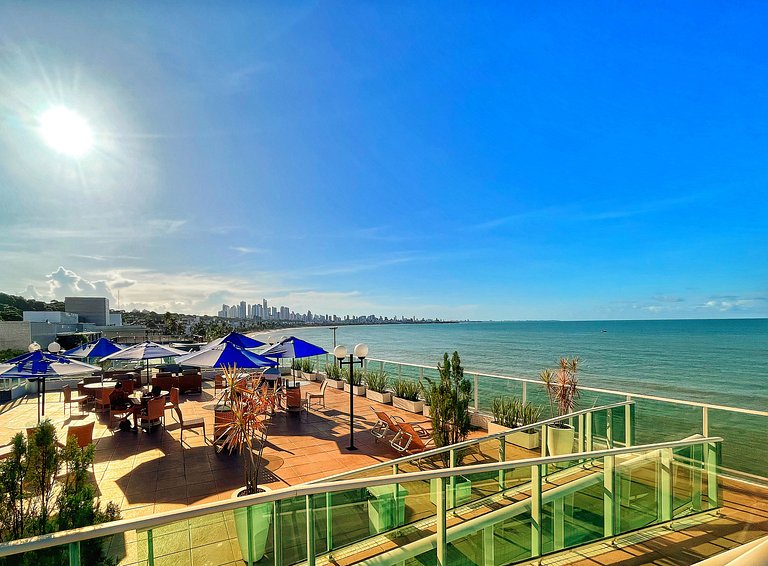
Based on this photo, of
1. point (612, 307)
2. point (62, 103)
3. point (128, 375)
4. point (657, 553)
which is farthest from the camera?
point (612, 307)

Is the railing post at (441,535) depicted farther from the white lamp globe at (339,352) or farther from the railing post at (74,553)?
the white lamp globe at (339,352)

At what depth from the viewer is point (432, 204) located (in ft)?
70.9

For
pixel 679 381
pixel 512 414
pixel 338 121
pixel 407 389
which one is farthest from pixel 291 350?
pixel 679 381

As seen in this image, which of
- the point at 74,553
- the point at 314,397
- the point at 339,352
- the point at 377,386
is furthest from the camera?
the point at 377,386

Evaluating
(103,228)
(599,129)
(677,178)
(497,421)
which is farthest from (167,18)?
(677,178)

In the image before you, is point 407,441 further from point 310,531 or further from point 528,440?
point 310,531

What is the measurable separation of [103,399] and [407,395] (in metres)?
7.60

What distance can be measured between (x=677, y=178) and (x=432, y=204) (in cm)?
1447

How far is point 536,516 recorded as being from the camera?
9.85 feet

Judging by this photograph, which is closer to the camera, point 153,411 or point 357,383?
point 153,411

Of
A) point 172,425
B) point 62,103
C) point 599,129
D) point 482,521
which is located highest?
point 599,129

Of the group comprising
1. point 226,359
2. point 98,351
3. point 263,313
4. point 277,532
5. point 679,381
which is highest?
point 226,359

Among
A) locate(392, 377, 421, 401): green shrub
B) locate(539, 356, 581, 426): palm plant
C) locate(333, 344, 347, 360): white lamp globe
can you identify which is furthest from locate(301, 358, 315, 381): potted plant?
locate(539, 356, 581, 426): palm plant

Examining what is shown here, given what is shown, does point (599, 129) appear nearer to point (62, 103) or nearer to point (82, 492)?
point (62, 103)
